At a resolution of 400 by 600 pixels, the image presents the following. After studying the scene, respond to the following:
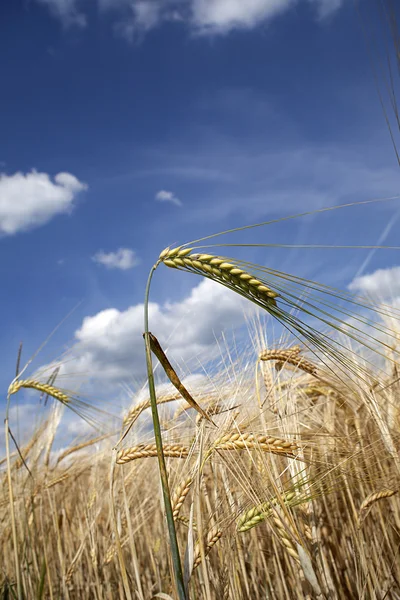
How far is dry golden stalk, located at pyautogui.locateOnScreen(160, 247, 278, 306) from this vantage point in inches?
44.4

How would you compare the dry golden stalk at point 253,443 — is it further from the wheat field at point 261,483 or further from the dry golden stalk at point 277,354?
the dry golden stalk at point 277,354

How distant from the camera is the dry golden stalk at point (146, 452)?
5.79ft

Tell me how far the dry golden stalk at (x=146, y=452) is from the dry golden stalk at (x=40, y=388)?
79cm

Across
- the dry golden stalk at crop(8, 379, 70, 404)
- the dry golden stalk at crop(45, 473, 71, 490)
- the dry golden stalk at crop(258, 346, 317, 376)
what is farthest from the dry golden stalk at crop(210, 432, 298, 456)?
the dry golden stalk at crop(45, 473, 71, 490)

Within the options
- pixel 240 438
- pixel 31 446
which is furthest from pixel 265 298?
pixel 31 446

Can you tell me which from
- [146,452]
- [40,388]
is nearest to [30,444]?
[40,388]

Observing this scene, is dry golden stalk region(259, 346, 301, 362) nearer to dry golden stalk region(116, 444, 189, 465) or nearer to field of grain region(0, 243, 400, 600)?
field of grain region(0, 243, 400, 600)

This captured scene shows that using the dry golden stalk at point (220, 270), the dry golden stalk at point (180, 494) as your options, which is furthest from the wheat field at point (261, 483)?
the dry golden stalk at point (220, 270)

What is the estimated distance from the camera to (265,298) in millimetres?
1128

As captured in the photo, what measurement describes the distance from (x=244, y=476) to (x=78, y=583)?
3006 millimetres

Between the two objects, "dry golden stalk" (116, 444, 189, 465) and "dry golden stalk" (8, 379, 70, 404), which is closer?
"dry golden stalk" (116, 444, 189, 465)

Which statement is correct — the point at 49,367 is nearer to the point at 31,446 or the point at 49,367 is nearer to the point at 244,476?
the point at 31,446

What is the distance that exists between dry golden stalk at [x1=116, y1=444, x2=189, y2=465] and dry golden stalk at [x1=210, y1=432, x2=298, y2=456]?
25 cm

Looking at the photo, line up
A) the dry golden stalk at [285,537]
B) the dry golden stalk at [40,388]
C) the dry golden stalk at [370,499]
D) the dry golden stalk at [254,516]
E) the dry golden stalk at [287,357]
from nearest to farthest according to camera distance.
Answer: the dry golden stalk at [285,537] < the dry golden stalk at [254,516] < the dry golden stalk at [370,499] < the dry golden stalk at [287,357] < the dry golden stalk at [40,388]
